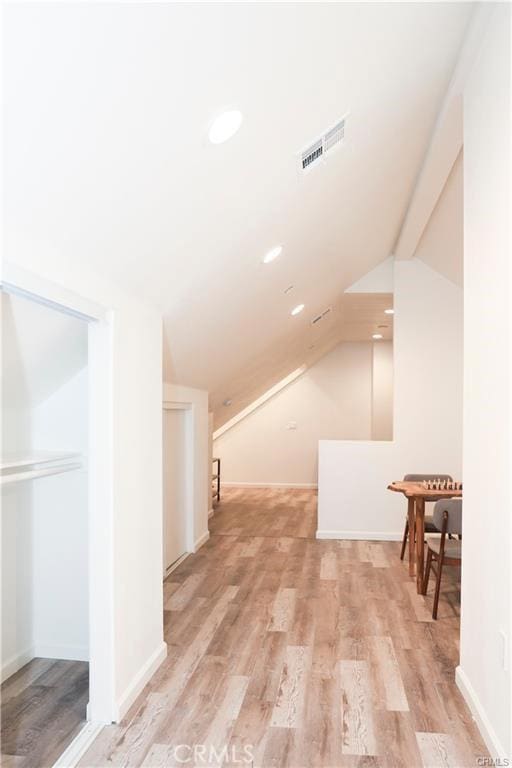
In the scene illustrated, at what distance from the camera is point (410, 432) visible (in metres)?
6.70

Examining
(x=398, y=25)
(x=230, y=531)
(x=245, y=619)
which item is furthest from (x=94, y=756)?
(x=230, y=531)

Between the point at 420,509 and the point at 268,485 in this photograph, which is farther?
the point at 268,485

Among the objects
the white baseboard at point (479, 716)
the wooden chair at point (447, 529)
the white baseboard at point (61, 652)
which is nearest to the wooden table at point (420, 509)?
the wooden chair at point (447, 529)

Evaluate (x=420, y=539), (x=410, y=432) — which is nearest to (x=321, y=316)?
(x=410, y=432)

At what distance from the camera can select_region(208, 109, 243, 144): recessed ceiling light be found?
235 cm

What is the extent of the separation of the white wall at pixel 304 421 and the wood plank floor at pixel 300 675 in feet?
17.4

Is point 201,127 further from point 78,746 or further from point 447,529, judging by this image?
point 447,529

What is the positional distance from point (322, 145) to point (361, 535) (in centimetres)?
460

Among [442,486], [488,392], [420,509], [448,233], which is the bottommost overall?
[420,509]

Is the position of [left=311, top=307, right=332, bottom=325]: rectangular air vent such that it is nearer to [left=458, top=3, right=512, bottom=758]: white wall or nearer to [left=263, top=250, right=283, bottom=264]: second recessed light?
[left=263, top=250, right=283, bottom=264]: second recessed light

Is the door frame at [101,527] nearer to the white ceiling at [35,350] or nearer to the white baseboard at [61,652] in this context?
the white ceiling at [35,350]

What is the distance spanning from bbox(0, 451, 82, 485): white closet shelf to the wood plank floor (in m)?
1.17

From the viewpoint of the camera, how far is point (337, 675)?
332 centimetres

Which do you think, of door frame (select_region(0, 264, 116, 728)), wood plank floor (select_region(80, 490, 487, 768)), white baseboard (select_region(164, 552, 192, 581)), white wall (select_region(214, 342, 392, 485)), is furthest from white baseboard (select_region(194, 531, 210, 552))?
white wall (select_region(214, 342, 392, 485))
